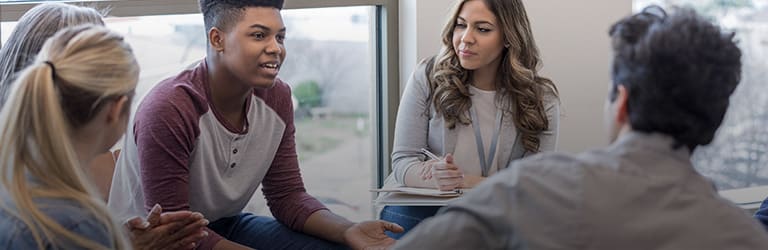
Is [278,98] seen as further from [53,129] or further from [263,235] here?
[53,129]

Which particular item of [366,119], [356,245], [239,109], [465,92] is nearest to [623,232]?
[356,245]

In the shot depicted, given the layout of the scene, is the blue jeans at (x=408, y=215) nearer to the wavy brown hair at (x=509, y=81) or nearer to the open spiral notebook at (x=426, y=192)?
the open spiral notebook at (x=426, y=192)

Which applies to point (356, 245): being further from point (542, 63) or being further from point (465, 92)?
point (542, 63)

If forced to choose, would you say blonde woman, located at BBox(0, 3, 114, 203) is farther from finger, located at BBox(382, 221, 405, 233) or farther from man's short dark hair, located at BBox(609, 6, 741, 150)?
man's short dark hair, located at BBox(609, 6, 741, 150)

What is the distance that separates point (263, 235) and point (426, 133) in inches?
24.3

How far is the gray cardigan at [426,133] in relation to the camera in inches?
111

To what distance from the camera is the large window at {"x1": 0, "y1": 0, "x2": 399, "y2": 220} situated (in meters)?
3.29

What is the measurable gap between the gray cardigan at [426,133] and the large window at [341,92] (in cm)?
53

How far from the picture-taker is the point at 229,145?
2395mm

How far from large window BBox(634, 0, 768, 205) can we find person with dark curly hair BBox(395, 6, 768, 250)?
7.37 ft

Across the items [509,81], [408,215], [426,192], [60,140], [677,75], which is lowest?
[408,215]

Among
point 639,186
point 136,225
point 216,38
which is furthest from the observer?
point 216,38

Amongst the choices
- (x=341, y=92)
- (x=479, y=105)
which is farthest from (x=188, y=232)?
(x=341, y=92)

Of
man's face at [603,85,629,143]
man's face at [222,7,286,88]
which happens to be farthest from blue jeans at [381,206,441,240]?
man's face at [603,85,629,143]
